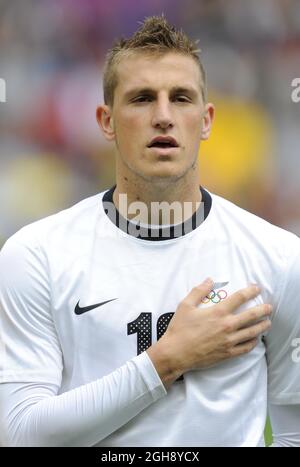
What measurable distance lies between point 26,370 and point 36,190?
2.55 m

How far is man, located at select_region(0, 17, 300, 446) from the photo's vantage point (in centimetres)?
171

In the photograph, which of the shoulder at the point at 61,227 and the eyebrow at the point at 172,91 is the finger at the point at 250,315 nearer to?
the shoulder at the point at 61,227

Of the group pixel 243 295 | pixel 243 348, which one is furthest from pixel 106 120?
pixel 243 348

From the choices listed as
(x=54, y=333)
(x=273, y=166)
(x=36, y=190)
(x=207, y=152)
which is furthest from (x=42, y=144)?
(x=54, y=333)

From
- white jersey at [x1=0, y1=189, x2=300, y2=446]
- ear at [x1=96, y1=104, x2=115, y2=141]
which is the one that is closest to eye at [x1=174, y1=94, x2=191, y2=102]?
ear at [x1=96, y1=104, x2=115, y2=141]

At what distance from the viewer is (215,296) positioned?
70.5 inches

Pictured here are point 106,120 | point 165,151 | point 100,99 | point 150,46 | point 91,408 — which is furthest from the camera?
point 100,99

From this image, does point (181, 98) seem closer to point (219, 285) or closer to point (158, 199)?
point (158, 199)

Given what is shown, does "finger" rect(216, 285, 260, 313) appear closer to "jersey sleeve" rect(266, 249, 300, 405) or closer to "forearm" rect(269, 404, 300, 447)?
"jersey sleeve" rect(266, 249, 300, 405)

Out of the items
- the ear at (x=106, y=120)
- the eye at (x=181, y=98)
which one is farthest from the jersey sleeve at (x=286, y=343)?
the ear at (x=106, y=120)

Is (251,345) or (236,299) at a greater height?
(236,299)

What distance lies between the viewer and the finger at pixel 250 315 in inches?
67.7

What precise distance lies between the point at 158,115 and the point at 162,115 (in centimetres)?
1

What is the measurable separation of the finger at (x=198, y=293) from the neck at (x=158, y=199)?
201 mm
